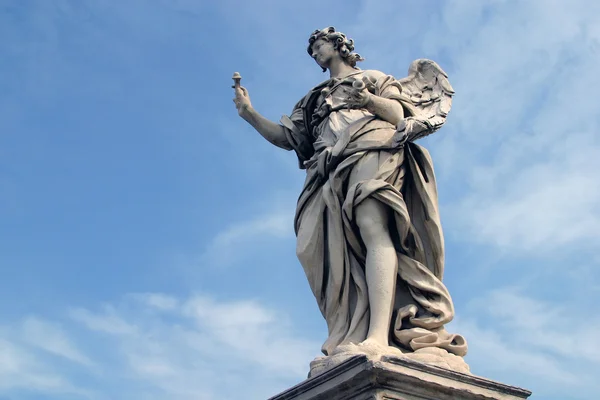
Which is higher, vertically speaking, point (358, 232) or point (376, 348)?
point (358, 232)

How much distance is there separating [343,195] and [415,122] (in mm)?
854

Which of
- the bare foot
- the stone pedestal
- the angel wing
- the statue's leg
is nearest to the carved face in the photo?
the angel wing

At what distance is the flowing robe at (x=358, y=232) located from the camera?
697 centimetres

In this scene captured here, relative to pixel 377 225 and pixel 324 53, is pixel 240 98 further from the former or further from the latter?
pixel 377 225

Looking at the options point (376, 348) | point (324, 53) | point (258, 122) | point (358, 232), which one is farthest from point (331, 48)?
point (376, 348)

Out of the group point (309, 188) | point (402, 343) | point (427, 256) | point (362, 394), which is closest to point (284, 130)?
point (309, 188)

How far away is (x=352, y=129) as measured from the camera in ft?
25.0

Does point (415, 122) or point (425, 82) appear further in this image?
point (425, 82)

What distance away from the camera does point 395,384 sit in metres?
6.08

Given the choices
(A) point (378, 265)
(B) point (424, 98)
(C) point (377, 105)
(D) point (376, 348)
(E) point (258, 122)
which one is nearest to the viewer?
(D) point (376, 348)

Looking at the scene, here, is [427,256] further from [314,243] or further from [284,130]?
[284,130]

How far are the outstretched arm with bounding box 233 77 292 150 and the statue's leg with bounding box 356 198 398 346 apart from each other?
164 centimetres

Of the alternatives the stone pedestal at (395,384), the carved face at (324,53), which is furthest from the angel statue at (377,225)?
the carved face at (324,53)

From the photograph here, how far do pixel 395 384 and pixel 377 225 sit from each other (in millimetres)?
1501
